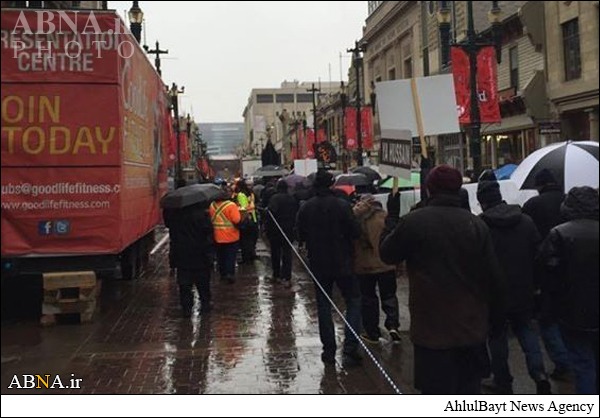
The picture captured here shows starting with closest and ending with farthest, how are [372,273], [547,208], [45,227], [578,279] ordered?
1. [578,279]
2. [547,208]
3. [372,273]
4. [45,227]

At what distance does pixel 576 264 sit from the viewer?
4.61m

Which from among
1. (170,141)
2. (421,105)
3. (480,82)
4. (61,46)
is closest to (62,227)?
(61,46)

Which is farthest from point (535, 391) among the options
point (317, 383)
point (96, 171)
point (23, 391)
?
point (96, 171)

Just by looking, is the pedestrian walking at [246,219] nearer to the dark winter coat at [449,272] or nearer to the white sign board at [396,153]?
the white sign board at [396,153]

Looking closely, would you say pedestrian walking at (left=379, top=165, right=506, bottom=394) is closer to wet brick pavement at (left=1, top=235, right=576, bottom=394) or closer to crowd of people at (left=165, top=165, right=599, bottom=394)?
crowd of people at (left=165, top=165, right=599, bottom=394)

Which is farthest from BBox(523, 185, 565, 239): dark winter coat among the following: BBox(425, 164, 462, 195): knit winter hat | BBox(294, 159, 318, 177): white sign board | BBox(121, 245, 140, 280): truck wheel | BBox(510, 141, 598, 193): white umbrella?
BBox(294, 159, 318, 177): white sign board

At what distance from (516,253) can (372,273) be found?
78.3 inches

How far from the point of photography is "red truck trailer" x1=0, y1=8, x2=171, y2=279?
294 inches

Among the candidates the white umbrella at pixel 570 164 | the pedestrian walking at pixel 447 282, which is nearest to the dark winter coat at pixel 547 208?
the white umbrella at pixel 570 164

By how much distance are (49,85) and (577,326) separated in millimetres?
6100

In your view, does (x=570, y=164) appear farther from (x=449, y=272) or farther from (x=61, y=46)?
(x=61, y=46)

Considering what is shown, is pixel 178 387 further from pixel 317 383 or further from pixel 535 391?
pixel 535 391

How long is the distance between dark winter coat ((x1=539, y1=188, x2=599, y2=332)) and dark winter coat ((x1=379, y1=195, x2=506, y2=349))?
64 centimetres

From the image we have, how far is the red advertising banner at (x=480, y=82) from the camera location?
25000mm
